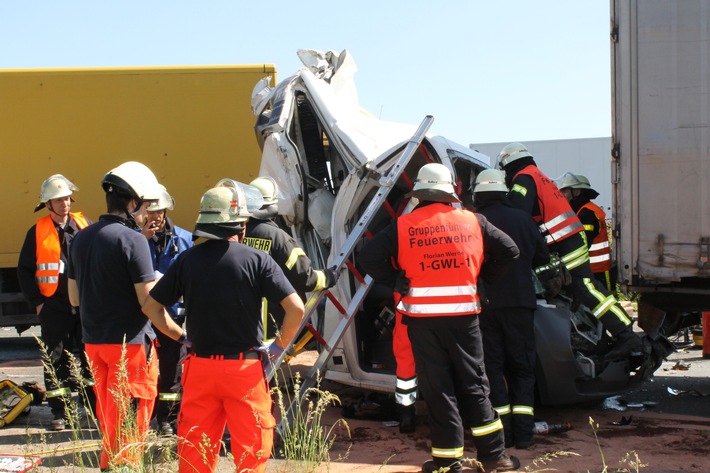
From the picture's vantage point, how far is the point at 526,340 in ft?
17.1

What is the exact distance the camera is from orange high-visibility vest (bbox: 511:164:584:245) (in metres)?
5.88

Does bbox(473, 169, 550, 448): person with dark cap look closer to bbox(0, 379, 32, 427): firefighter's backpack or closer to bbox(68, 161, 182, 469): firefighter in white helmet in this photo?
bbox(68, 161, 182, 469): firefighter in white helmet

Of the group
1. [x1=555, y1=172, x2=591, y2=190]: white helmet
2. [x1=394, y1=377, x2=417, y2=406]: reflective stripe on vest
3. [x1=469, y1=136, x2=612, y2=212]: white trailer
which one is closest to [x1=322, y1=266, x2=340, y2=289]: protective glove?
[x1=394, y1=377, x2=417, y2=406]: reflective stripe on vest

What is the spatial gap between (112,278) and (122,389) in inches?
27.3

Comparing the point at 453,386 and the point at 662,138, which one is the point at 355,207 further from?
the point at 662,138

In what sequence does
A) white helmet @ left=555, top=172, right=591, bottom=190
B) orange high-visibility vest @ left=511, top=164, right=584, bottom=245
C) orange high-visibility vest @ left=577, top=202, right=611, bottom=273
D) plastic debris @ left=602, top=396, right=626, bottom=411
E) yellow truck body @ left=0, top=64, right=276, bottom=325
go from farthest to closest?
1. yellow truck body @ left=0, top=64, right=276, bottom=325
2. white helmet @ left=555, top=172, right=591, bottom=190
3. orange high-visibility vest @ left=577, top=202, right=611, bottom=273
4. plastic debris @ left=602, top=396, right=626, bottom=411
5. orange high-visibility vest @ left=511, top=164, right=584, bottom=245

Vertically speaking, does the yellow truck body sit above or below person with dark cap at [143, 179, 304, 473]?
above

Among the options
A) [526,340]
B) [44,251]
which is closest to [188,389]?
[526,340]

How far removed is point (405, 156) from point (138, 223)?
1.87 meters

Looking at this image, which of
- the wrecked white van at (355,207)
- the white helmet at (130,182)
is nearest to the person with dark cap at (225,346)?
the white helmet at (130,182)

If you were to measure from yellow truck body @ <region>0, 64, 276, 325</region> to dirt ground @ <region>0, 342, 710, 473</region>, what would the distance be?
3184 mm

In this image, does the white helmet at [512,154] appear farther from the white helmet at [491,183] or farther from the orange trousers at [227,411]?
the orange trousers at [227,411]

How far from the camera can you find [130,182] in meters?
4.43

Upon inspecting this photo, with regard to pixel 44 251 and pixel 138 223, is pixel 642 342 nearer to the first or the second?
pixel 138 223
